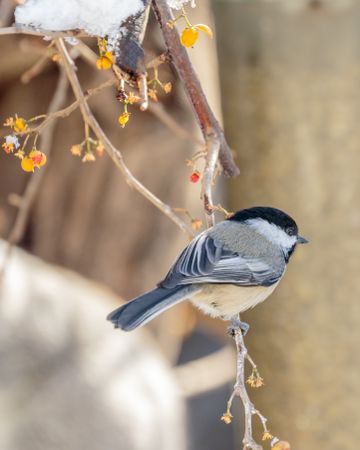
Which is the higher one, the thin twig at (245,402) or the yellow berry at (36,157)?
the yellow berry at (36,157)

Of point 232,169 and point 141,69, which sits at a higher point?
point 141,69

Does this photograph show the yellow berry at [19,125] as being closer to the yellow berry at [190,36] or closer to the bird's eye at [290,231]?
the yellow berry at [190,36]

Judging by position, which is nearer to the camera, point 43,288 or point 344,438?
point 344,438

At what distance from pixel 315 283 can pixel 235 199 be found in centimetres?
33

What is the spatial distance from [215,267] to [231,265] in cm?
7

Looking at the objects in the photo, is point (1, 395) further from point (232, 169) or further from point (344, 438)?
point (232, 169)

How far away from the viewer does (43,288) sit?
2.96 meters

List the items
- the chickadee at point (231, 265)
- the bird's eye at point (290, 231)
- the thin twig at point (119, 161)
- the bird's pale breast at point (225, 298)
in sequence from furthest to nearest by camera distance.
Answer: the bird's eye at point (290, 231) < the bird's pale breast at point (225, 298) < the chickadee at point (231, 265) < the thin twig at point (119, 161)

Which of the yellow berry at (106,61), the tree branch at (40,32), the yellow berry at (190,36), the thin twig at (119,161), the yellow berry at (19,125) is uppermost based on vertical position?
the tree branch at (40,32)

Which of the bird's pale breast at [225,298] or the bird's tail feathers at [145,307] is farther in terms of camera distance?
the bird's pale breast at [225,298]

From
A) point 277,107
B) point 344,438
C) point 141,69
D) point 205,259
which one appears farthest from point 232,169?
point 344,438

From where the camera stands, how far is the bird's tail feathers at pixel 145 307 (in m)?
1.49

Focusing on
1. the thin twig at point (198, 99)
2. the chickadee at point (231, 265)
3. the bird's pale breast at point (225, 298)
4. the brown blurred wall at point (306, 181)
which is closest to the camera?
the thin twig at point (198, 99)

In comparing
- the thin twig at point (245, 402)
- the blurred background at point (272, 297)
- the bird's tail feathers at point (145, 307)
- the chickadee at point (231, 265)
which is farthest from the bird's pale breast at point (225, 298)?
the thin twig at point (245, 402)
